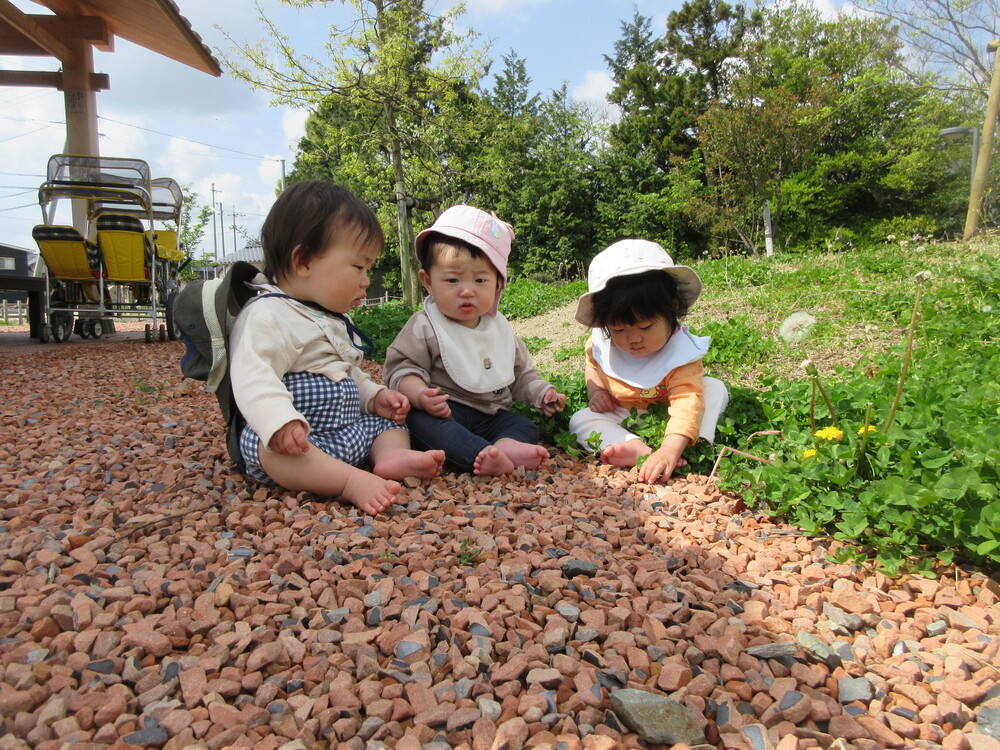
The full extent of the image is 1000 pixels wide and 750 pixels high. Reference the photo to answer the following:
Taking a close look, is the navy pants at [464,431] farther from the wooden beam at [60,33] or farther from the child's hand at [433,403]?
the wooden beam at [60,33]

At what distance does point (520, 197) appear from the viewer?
24688 mm

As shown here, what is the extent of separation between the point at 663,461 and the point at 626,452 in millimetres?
195

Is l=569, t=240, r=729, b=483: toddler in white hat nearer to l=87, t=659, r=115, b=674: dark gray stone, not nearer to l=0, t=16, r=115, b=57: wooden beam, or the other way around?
l=87, t=659, r=115, b=674: dark gray stone

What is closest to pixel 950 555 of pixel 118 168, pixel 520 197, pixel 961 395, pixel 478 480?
pixel 961 395

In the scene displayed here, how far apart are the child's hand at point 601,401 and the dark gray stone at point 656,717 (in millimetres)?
1853

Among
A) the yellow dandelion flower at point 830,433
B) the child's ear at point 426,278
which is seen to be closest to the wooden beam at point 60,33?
the child's ear at point 426,278

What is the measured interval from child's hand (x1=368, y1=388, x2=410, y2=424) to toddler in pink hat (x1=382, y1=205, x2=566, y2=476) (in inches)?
3.8

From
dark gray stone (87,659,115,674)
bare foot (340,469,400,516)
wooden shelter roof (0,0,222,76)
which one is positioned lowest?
dark gray stone (87,659,115,674)

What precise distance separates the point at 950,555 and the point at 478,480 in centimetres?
152

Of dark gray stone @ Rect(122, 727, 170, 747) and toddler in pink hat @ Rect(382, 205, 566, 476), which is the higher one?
toddler in pink hat @ Rect(382, 205, 566, 476)

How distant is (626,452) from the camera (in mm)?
2604

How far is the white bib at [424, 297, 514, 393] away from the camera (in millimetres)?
2783

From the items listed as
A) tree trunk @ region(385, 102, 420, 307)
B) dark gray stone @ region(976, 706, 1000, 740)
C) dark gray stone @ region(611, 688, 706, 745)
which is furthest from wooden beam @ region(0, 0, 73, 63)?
dark gray stone @ region(976, 706, 1000, 740)

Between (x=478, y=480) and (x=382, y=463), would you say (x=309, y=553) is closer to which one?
(x=382, y=463)
